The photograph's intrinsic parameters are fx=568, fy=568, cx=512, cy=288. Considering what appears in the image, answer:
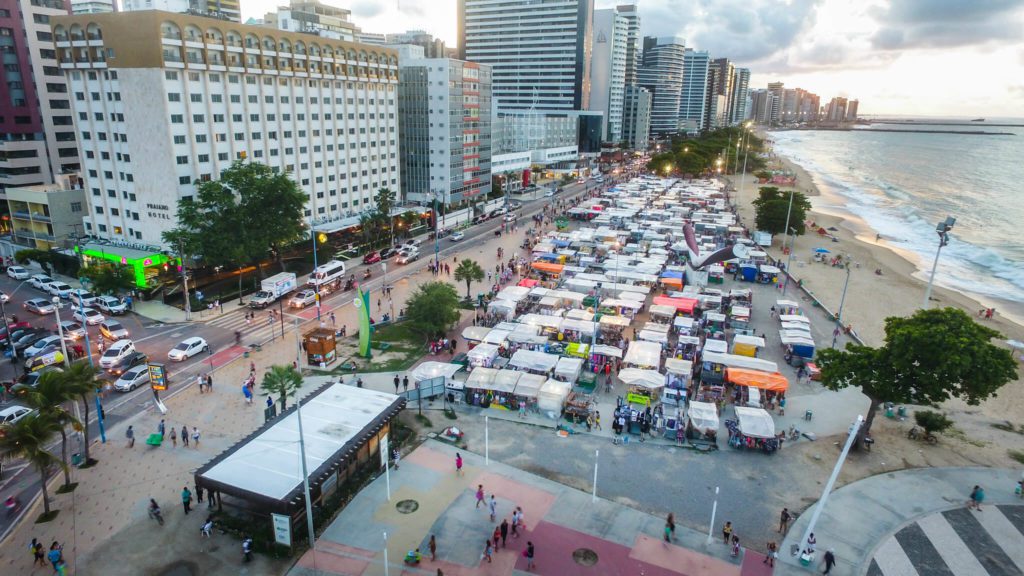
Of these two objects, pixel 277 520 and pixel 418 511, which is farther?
pixel 418 511

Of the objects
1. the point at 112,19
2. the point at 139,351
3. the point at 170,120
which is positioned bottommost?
the point at 139,351

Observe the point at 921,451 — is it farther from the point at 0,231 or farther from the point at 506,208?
the point at 0,231

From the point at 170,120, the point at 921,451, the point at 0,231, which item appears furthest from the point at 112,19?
the point at 921,451

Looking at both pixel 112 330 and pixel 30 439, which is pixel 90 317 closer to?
pixel 112 330

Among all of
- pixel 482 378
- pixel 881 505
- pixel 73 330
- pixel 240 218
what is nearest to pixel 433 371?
pixel 482 378

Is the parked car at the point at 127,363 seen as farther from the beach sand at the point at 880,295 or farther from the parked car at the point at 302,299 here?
the beach sand at the point at 880,295

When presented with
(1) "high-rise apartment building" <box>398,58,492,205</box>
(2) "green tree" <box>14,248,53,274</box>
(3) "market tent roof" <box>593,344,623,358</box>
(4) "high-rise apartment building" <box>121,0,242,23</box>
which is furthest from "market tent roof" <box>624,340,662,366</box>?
(4) "high-rise apartment building" <box>121,0,242,23</box>

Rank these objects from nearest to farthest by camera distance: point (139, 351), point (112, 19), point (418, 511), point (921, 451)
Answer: point (418, 511), point (921, 451), point (139, 351), point (112, 19)
